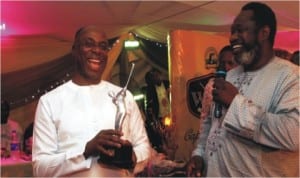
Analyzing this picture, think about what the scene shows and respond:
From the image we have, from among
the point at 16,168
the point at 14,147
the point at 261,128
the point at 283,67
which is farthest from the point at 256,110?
the point at 14,147

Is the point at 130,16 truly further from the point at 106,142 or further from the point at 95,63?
the point at 106,142

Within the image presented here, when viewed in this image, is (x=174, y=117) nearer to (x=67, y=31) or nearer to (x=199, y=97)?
(x=199, y=97)

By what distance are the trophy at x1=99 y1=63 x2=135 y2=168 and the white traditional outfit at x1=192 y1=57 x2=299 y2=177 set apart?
257 mm

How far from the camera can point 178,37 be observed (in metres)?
2.06

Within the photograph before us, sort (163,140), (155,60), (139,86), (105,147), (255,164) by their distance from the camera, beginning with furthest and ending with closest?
(155,60), (163,140), (139,86), (255,164), (105,147)

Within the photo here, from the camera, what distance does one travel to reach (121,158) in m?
1.08

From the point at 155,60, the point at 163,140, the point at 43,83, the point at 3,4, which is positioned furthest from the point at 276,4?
the point at 43,83

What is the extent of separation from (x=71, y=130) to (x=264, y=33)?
55cm

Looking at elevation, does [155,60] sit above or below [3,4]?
below

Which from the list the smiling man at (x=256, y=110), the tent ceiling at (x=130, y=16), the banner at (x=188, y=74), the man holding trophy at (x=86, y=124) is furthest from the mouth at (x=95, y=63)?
the tent ceiling at (x=130, y=16)

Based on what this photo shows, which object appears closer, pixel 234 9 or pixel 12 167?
pixel 234 9

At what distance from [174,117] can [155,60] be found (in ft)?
1.21

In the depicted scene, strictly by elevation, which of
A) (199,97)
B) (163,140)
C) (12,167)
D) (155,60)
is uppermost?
(155,60)

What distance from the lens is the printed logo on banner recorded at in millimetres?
2102
